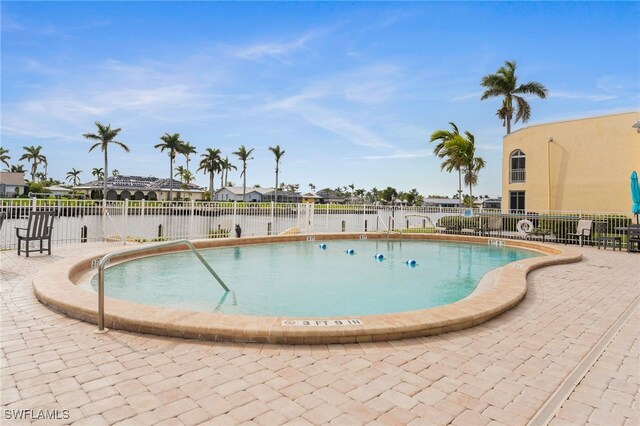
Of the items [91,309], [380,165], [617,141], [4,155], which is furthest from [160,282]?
[4,155]

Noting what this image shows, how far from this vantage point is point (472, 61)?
12828 mm

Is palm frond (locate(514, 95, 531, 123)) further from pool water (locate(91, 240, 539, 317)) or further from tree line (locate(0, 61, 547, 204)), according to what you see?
pool water (locate(91, 240, 539, 317))

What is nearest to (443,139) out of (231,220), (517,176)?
(517,176)

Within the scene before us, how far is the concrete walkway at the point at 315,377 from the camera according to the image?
2.33 m

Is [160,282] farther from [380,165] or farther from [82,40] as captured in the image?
[380,165]

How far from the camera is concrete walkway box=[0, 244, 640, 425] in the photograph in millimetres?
2332

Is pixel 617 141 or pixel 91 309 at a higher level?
pixel 617 141

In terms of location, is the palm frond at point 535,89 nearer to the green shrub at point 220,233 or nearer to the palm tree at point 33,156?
the green shrub at point 220,233

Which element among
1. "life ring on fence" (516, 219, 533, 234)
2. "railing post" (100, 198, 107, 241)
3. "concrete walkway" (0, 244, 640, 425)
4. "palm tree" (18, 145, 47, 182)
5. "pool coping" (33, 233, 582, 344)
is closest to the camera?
"concrete walkway" (0, 244, 640, 425)

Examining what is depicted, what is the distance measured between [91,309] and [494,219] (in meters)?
16.5

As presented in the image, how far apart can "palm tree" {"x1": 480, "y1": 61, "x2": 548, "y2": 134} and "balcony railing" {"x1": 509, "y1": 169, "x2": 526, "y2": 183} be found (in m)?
3.95

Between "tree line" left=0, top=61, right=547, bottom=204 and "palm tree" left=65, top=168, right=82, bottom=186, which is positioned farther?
"palm tree" left=65, top=168, right=82, bottom=186

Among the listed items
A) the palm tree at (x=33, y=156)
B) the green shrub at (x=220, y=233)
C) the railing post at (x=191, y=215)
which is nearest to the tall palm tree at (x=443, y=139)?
the green shrub at (x=220, y=233)

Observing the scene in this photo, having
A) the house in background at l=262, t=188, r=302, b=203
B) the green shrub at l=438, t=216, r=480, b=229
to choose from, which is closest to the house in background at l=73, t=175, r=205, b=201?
the house in background at l=262, t=188, r=302, b=203
